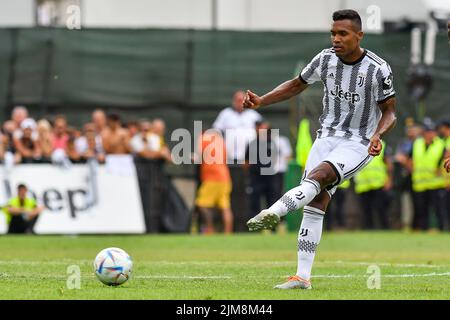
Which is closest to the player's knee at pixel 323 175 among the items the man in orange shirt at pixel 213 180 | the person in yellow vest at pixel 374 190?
the man in orange shirt at pixel 213 180

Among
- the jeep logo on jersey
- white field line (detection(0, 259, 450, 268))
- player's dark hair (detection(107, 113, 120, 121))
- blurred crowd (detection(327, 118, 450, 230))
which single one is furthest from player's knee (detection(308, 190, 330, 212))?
blurred crowd (detection(327, 118, 450, 230))

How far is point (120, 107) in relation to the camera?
2442 cm

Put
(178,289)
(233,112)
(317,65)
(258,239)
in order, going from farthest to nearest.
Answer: (233,112) → (258,239) → (317,65) → (178,289)

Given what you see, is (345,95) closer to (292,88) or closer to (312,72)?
(312,72)

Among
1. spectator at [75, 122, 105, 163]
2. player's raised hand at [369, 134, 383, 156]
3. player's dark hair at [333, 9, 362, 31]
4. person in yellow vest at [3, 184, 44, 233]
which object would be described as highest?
player's dark hair at [333, 9, 362, 31]

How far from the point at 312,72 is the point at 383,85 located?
0.75 metres

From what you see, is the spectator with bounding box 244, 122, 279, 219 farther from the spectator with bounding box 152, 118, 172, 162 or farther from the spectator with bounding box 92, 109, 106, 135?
the spectator with bounding box 92, 109, 106, 135

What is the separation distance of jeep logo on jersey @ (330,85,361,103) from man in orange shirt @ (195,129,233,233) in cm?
1163

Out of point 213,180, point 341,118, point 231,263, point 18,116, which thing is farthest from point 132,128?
point 341,118

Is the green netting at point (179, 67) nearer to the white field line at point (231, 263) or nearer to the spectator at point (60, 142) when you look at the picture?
the spectator at point (60, 142)

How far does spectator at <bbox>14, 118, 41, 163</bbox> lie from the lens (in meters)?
21.4
